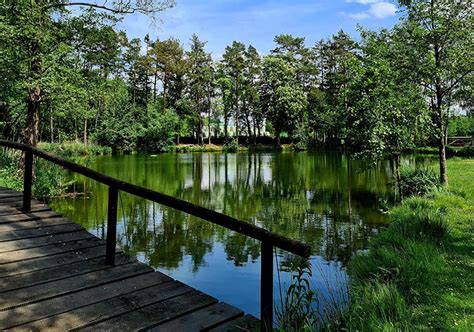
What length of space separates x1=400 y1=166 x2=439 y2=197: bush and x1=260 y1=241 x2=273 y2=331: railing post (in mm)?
11085

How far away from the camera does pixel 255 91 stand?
57.8 m

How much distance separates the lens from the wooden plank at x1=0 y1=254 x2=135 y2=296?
3553mm

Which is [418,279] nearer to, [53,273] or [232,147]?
[53,273]

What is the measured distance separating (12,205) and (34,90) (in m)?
9.57

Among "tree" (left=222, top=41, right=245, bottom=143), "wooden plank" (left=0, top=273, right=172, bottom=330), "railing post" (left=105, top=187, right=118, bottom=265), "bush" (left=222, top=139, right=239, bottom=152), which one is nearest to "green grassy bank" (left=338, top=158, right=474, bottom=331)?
"wooden plank" (left=0, top=273, right=172, bottom=330)

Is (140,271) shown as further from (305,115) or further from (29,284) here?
(305,115)

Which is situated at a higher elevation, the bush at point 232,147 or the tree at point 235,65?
the tree at point 235,65

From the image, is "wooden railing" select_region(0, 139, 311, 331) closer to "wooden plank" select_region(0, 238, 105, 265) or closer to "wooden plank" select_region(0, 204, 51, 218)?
"wooden plank" select_region(0, 238, 105, 265)

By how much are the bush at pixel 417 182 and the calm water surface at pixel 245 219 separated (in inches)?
42.0

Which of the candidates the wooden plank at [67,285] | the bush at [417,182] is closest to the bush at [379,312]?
the wooden plank at [67,285]

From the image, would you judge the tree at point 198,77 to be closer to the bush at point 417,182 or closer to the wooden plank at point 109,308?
the bush at point 417,182

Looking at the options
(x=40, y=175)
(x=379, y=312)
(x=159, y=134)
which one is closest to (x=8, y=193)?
(x=379, y=312)

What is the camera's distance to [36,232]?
194 inches

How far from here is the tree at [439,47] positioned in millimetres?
11938
